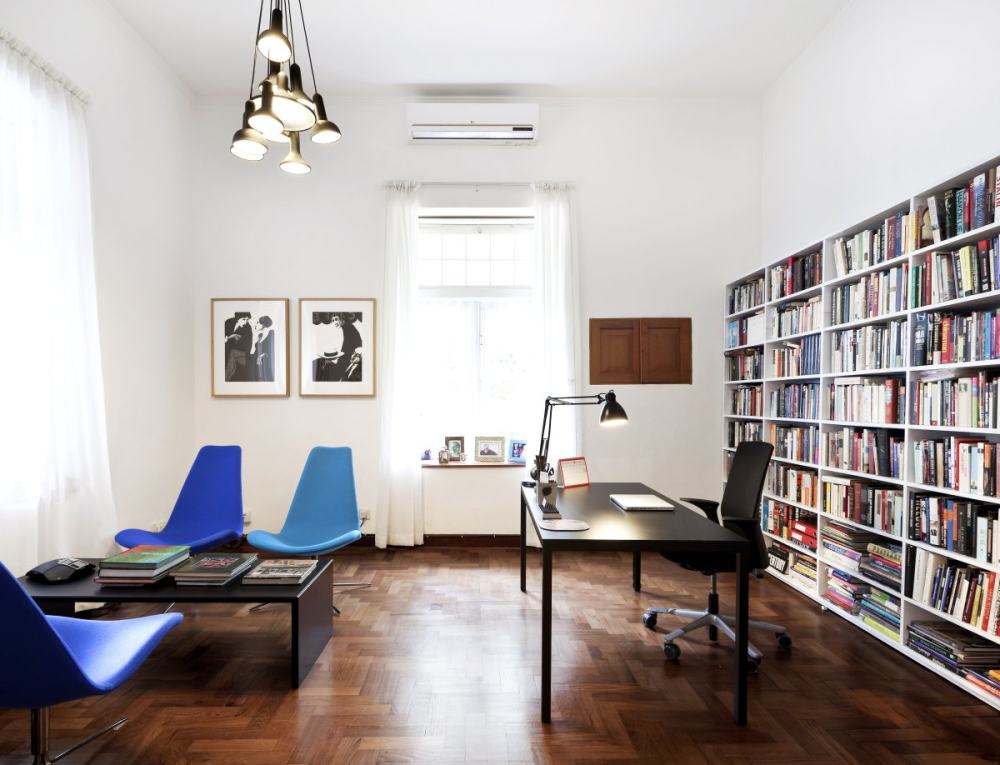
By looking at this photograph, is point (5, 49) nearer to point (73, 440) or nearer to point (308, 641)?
point (73, 440)

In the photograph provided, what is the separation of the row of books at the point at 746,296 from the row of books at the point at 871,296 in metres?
0.89

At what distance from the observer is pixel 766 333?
416 centimetres

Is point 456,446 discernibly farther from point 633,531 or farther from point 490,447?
point 633,531

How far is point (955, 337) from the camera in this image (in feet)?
Result: 8.52

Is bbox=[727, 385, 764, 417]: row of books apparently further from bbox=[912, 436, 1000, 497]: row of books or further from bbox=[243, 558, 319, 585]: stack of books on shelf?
bbox=[243, 558, 319, 585]: stack of books on shelf

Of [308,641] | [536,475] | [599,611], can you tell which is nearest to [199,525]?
[308,641]

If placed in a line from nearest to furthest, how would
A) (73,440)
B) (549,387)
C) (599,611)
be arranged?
(73,440) → (599,611) → (549,387)

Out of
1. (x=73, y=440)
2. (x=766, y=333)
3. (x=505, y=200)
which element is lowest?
(x=73, y=440)

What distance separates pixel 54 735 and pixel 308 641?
95 centimetres

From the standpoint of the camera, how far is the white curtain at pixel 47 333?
2.79m

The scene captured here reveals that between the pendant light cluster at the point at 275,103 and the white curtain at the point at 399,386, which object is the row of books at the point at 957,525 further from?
the white curtain at the point at 399,386

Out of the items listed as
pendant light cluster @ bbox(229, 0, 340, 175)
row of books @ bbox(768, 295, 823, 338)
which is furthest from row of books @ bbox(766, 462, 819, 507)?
pendant light cluster @ bbox(229, 0, 340, 175)

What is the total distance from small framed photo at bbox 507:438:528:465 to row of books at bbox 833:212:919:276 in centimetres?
266

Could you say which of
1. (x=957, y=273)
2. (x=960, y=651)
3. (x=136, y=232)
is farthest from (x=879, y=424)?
(x=136, y=232)
